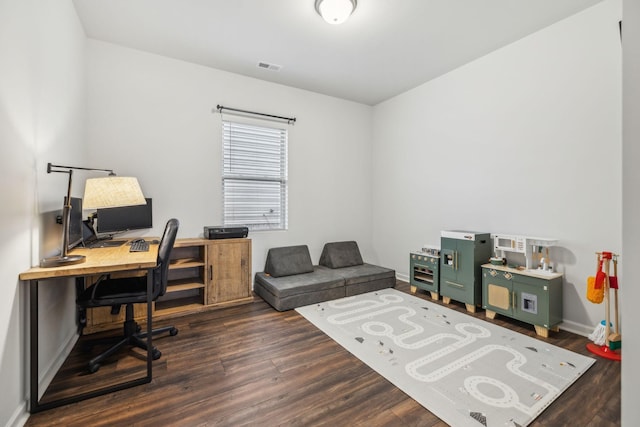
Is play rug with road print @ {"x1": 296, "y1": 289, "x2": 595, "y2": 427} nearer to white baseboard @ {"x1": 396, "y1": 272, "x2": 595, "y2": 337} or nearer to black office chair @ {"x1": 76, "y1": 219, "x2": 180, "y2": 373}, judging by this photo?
white baseboard @ {"x1": 396, "y1": 272, "x2": 595, "y2": 337}

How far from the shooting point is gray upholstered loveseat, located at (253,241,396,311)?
3.32 meters

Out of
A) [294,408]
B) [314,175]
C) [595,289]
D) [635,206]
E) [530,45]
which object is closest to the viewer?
[635,206]

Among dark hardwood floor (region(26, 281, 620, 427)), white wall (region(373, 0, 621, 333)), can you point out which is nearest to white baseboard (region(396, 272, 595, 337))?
white wall (region(373, 0, 621, 333))

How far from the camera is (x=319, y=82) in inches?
161

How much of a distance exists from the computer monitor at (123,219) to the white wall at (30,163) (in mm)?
548

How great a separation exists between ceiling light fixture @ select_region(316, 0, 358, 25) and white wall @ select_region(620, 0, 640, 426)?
196cm

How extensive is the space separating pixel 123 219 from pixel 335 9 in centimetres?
287

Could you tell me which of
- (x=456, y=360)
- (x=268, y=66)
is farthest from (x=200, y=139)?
(x=456, y=360)

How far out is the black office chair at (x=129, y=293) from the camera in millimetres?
2025

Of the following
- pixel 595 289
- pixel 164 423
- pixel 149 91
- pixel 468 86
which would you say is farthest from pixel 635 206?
pixel 149 91

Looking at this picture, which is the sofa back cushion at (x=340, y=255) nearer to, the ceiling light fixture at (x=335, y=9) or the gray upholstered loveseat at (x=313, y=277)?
the gray upholstered loveseat at (x=313, y=277)

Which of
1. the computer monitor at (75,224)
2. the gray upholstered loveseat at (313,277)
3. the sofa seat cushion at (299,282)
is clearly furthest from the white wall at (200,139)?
the computer monitor at (75,224)

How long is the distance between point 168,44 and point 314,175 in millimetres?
2422

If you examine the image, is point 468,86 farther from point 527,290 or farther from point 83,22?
point 83,22
